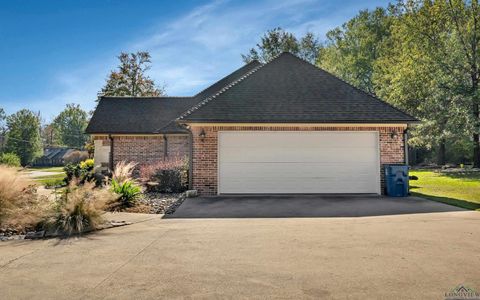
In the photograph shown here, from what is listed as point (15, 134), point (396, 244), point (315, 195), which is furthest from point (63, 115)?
point (396, 244)

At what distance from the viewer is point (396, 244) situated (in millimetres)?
5297

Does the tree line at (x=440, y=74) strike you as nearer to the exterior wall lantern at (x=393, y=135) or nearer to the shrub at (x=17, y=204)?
the exterior wall lantern at (x=393, y=135)

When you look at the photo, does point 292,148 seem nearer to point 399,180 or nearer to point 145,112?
point 399,180

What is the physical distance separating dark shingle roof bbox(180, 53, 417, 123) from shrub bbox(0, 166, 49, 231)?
529 cm

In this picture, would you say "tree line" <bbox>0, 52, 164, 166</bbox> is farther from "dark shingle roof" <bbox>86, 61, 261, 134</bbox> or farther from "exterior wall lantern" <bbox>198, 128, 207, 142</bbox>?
"exterior wall lantern" <bbox>198, 128, 207, 142</bbox>

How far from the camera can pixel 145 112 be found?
2109 centimetres

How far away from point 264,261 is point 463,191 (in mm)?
12017

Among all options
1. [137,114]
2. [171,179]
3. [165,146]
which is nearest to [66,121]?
[137,114]

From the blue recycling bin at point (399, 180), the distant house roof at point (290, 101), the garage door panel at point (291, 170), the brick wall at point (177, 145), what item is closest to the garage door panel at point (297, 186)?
the garage door panel at point (291, 170)

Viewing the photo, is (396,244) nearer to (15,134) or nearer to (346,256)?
(346,256)

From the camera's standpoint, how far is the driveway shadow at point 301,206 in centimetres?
821

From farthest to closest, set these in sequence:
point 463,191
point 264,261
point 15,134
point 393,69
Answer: point 15,134, point 393,69, point 463,191, point 264,261

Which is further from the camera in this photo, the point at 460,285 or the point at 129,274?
the point at 129,274

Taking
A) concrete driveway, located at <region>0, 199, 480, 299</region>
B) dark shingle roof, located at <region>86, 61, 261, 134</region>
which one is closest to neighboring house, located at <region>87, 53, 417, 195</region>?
concrete driveway, located at <region>0, 199, 480, 299</region>
